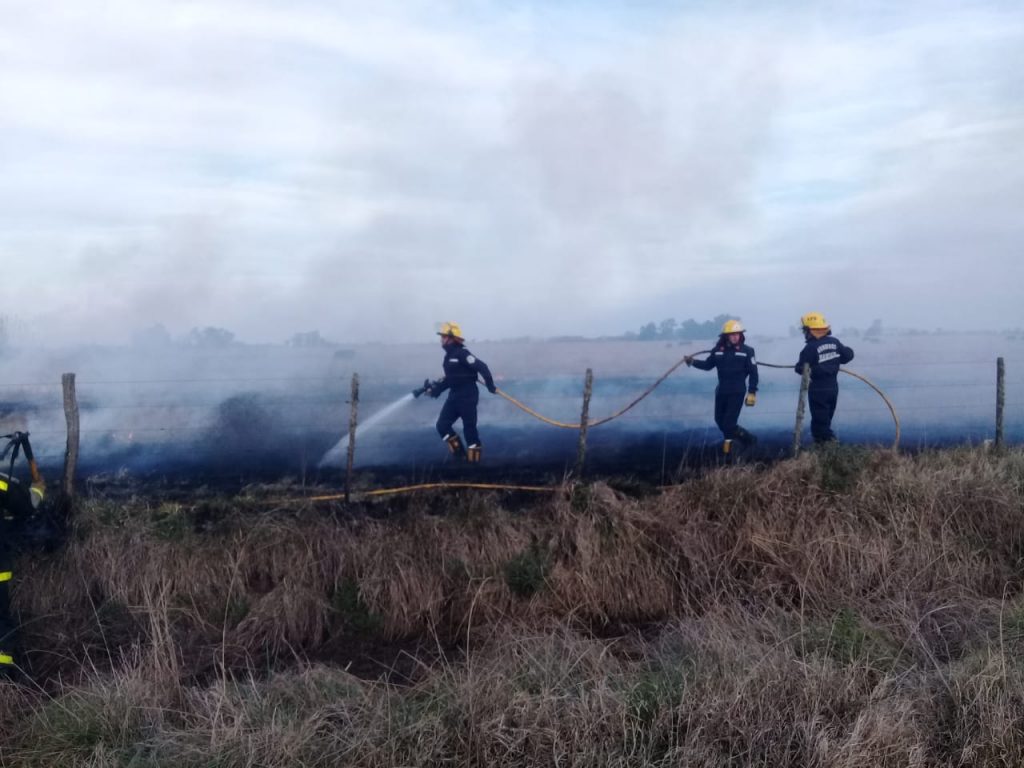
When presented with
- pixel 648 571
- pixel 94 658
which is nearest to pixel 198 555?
pixel 94 658

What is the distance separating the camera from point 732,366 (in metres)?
11.6

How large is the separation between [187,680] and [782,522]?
4658 mm

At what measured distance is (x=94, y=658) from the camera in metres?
6.01

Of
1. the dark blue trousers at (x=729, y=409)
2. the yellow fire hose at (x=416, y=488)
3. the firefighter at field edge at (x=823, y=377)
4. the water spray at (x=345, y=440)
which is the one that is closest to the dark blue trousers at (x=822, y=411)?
the firefighter at field edge at (x=823, y=377)

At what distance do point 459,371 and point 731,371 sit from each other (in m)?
3.64

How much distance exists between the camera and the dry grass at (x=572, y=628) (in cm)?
397

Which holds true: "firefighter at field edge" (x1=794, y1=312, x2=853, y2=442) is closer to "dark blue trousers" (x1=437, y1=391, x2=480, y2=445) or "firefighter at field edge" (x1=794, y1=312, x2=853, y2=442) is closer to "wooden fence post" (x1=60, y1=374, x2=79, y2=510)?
"dark blue trousers" (x1=437, y1=391, x2=480, y2=445)

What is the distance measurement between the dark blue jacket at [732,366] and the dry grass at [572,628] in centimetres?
305

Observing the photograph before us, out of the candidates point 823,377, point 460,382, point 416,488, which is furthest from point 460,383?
point 823,377

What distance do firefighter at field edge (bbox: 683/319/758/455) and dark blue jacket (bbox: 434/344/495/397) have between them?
287 cm

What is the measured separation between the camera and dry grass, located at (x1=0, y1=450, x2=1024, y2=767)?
13.0 feet

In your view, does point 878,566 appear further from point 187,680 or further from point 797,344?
point 797,344

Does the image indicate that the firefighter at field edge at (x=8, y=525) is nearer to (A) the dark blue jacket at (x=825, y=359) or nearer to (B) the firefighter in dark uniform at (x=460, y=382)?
(B) the firefighter in dark uniform at (x=460, y=382)

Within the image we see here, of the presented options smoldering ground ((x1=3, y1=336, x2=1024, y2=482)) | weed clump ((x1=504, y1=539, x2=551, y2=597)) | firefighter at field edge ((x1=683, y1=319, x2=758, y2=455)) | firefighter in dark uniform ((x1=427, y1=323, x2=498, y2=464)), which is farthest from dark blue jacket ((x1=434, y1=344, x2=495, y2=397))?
weed clump ((x1=504, y1=539, x2=551, y2=597))
